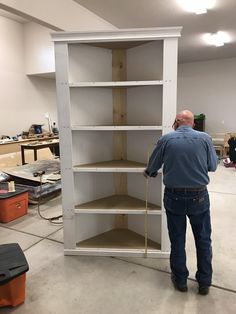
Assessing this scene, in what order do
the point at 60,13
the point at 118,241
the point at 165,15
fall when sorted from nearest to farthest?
the point at 118,241
the point at 60,13
the point at 165,15

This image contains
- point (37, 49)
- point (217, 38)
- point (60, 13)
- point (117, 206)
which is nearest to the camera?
point (117, 206)

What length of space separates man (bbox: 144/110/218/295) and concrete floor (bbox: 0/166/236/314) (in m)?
0.18

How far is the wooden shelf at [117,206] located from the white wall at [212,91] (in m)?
7.38

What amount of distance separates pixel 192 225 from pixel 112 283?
35.3 inches

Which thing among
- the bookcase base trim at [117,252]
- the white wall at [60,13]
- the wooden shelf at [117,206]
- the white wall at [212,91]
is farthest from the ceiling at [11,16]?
the bookcase base trim at [117,252]

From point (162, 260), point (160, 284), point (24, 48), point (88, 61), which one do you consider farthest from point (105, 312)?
A: point (24, 48)

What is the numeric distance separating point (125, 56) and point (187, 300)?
7.88 feet

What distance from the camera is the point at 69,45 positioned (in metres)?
2.53

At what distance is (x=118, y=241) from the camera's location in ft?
9.46

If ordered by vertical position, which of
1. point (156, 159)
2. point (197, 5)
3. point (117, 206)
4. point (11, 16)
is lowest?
point (117, 206)

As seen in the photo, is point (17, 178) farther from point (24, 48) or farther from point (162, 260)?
point (24, 48)

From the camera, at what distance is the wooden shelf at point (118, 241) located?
278cm

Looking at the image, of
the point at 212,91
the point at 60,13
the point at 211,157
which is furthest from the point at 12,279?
the point at 212,91

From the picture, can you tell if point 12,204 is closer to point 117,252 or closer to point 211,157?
point 117,252
